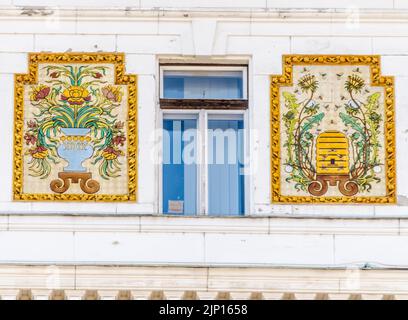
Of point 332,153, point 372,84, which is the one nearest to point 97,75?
point 332,153

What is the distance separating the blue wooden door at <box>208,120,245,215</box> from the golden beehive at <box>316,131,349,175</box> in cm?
89

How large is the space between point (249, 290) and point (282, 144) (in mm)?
1760

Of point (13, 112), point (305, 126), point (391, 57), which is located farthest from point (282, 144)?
point (13, 112)

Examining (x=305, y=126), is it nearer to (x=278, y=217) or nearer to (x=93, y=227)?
(x=278, y=217)

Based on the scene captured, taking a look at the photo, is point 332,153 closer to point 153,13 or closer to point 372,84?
point 372,84

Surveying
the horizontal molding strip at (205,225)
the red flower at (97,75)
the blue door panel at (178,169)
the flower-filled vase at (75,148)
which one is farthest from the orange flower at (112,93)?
the horizontal molding strip at (205,225)

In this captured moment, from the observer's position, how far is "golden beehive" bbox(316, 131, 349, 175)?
20234mm

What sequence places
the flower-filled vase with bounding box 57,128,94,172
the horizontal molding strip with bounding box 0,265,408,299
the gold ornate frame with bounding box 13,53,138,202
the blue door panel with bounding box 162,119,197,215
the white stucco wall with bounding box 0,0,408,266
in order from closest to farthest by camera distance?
1. the horizontal molding strip with bounding box 0,265,408,299
2. the white stucco wall with bounding box 0,0,408,266
3. the gold ornate frame with bounding box 13,53,138,202
4. the flower-filled vase with bounding box 57,128,94,172
5. the blue door panel with bounding box 162,119,197,215

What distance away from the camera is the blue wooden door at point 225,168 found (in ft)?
66.6

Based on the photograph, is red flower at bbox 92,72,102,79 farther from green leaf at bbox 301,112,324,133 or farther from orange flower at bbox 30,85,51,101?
green leaf at bbox 301,112,324,133

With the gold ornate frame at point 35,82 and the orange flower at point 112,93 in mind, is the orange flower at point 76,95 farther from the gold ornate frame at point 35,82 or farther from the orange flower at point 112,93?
the gold ornate frame at point 35,82

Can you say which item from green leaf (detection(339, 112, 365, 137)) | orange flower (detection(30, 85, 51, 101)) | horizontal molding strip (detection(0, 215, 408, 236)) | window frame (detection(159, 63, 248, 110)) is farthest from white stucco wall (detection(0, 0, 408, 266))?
green leaf (detection(339, 112, 365, 137))

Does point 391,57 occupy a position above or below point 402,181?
above

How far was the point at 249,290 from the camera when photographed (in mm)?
19594
